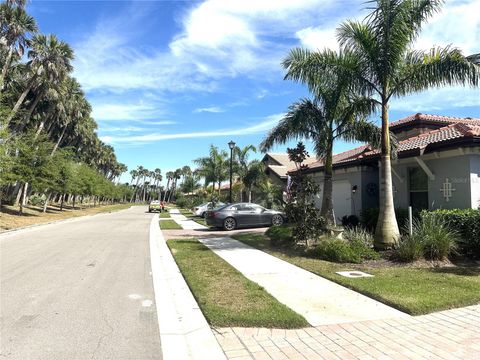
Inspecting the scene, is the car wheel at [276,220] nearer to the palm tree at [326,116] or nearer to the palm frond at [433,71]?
the palm tree at [326,116]

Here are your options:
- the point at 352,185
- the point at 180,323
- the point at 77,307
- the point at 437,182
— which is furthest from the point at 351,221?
the point at 77,307

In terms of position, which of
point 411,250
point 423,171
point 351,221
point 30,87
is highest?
point 30,87

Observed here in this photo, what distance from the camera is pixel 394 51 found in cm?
1132

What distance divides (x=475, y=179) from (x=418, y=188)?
2.80m

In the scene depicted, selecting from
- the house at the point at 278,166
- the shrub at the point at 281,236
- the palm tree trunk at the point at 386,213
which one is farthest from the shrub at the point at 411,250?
the house at the point at 278,166

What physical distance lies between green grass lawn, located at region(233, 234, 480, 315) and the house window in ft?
17.1

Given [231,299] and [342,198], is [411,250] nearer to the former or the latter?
[231,299]

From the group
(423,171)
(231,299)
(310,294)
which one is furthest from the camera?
(423,171)

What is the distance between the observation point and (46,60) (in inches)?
1437

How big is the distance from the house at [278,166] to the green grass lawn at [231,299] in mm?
21577

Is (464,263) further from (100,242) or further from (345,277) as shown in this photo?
(100,242)

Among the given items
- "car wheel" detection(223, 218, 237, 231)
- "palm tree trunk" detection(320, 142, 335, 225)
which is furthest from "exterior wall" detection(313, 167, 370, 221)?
"car wheel" detection(223, 218, 237, 231)

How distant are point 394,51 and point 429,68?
106cm

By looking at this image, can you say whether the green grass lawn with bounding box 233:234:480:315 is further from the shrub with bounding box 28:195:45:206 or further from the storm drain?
the shrub with bounding box 28:195:45:206
